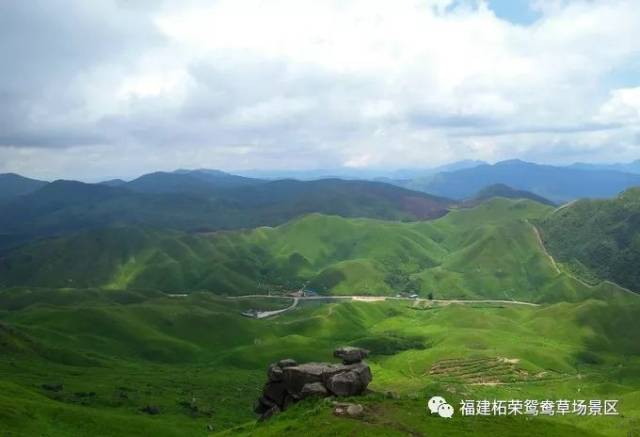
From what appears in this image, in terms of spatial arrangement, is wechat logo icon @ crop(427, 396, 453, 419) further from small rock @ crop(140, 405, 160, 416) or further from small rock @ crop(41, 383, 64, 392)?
small rock @ crop(41, 383, 64, 392)

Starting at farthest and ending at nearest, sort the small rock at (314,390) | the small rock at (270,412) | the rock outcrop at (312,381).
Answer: the small rock at (270,412), the rock outcrop at (312,381), the small rock at (314,390)

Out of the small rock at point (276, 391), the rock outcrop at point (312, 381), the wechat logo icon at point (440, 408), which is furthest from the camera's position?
the small rock at point (276, 391)

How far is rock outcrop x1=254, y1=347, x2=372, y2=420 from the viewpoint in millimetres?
69875

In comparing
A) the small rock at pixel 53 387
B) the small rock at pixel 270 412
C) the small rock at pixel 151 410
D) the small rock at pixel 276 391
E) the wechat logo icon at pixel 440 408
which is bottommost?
the small rock at pixel 151 410

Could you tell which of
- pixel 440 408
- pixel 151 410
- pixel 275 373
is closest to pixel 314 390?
pixel 275 373

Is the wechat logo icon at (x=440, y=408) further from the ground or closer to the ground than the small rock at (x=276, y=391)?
further from the ground

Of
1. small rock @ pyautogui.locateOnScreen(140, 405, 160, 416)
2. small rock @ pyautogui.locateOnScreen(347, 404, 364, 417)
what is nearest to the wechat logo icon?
small rock @ pyautogui.locateOnScreen(347, 404, 364, 417)

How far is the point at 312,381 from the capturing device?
71.8 metres

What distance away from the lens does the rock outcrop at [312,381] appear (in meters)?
69.9

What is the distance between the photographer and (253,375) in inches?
6836

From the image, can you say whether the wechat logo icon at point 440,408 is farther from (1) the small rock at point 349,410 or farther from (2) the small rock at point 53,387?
(2) the small rock at point 53,387

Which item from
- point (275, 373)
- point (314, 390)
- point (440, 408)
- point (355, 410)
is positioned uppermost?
point (275, 373)

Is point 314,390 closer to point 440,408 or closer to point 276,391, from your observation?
point 276,391

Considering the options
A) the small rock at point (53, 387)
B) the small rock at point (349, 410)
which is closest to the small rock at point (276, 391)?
the small rock at point (349, 410)
